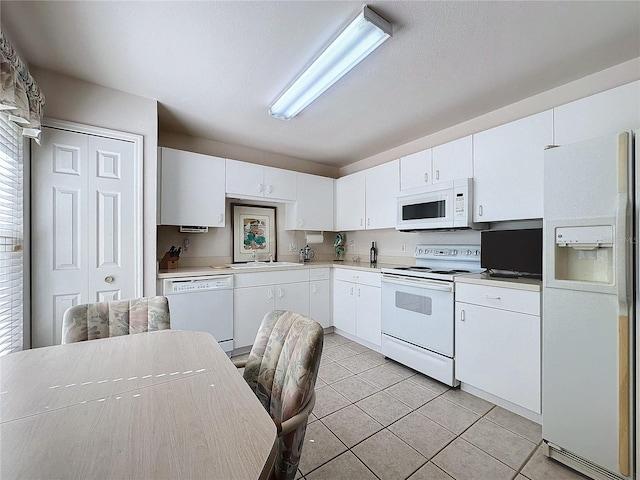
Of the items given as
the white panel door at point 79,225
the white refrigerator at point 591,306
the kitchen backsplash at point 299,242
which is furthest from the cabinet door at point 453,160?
the white panel door at point 79,225

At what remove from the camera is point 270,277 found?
3146 millimetres

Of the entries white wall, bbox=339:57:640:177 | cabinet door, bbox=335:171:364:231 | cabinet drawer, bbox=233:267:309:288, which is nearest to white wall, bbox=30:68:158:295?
cabinet drawer, bbox=233:267:309:288

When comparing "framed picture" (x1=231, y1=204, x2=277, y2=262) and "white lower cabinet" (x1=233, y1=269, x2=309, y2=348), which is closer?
"white lower cabinet" (x1=233, y1=269, x2=309, y2=348)

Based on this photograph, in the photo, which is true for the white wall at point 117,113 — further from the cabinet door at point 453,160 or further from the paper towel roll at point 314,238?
the cabinet door at point 453,160

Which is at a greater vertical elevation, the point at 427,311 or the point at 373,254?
the point at 373,254

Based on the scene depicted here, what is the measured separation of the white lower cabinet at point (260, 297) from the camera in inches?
116

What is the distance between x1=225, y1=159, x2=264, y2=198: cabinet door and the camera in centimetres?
316

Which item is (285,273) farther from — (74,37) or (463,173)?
(74,37)

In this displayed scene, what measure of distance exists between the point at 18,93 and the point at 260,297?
91.7 inches

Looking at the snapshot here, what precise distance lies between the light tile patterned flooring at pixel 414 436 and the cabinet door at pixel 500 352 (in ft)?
0.57

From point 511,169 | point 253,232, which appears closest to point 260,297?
point 253,232

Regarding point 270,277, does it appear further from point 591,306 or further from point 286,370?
point 591,306

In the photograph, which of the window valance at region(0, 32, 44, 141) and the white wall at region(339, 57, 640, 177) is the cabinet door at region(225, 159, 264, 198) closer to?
the window valance at region(0, 32, 44, 141)

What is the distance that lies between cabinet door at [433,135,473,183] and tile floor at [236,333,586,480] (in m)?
1.84
